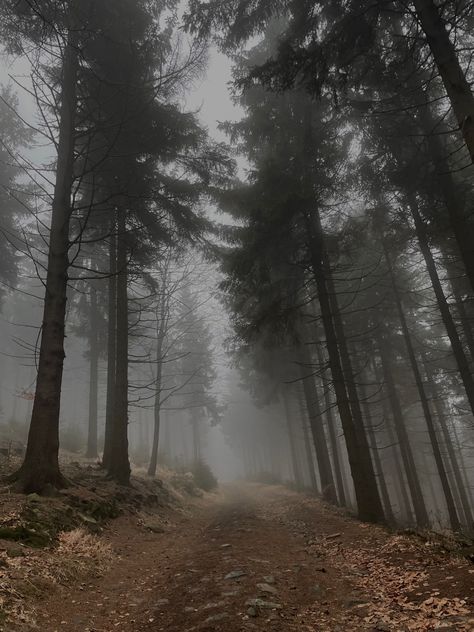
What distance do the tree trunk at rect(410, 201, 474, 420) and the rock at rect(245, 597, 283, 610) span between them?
9901 mm

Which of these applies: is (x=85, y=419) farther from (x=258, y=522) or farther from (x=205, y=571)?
(x=205, y=571)

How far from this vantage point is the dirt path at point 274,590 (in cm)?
342

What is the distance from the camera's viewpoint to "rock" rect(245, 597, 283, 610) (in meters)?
3.73

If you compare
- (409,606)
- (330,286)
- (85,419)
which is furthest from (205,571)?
(85,419)

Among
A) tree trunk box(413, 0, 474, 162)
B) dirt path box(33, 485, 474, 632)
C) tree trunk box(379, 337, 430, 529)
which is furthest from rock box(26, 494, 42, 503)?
tree trunk box(379, 337, 430, 529)

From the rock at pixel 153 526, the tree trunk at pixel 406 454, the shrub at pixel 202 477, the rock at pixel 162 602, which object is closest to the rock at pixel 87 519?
the rock at pixel 153 526

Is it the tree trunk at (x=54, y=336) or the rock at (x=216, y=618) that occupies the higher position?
the tree trunk at (x=54, y=336)

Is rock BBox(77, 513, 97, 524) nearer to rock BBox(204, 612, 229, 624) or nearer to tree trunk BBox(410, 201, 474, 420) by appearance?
rock BBox(204, 612, 229, 624)

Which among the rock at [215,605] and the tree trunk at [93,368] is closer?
the rock at [215,605]

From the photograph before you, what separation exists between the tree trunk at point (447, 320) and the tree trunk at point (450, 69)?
5956 mm

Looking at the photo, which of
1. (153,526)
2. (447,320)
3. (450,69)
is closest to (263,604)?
(153,526)

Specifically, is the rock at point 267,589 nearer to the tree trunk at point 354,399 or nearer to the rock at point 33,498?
the rock at point 33,498

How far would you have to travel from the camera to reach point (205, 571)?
5012 millimetres

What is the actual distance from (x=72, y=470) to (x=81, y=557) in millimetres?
5617
